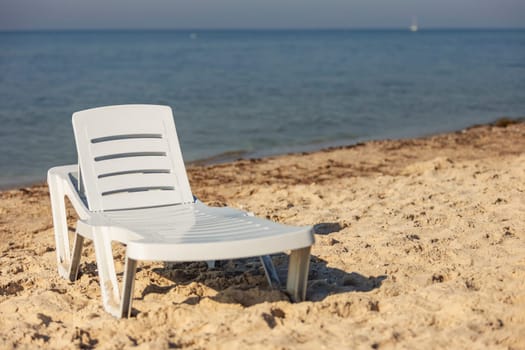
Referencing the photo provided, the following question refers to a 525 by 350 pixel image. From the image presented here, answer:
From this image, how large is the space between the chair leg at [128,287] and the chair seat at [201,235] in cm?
12

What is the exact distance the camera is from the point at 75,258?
454cm

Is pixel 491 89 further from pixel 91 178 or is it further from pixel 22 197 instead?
pixel 91 178

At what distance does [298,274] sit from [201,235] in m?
0.58

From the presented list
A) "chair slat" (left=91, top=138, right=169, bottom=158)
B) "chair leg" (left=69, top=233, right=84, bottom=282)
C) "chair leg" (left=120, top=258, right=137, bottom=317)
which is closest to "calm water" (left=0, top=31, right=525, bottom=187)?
"chair slat" (left=91, top=138, right=169, bottom=158)

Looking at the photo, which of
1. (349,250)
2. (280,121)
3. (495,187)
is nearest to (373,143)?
(280,121)

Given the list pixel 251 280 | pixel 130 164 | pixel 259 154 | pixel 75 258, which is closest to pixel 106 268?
pixel 75 258

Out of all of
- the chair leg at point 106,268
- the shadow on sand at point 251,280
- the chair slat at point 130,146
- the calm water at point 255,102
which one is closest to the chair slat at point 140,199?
the chair slat at point 130,146

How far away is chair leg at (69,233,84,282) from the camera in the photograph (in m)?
4.49

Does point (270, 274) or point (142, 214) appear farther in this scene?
point (142, 214)

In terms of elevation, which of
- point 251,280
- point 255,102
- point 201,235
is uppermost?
point 201,235

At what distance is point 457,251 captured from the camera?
478 centimetres

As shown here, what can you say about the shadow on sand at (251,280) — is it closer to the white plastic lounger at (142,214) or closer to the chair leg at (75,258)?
the white plastic lounger at (142,214)

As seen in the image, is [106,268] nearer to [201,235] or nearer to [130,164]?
[201,235]

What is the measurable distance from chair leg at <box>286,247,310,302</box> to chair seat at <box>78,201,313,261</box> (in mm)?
188
